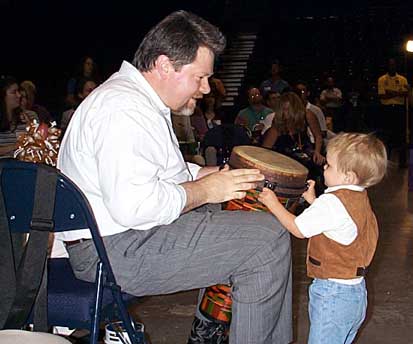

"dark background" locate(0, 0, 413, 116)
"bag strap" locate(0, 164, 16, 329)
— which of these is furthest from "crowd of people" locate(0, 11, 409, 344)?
"dark background" locate(0, 0, 413, 116)

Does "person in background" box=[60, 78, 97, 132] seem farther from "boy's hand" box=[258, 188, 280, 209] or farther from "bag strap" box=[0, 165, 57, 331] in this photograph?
"bag strap" box=[0, 165, 57, 331]

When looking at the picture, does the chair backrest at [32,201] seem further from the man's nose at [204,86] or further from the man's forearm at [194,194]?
the man's nose at [204,86]

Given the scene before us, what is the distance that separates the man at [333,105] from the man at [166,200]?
9.94 metres

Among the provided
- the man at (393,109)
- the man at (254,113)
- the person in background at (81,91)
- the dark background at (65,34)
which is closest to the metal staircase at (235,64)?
the dark background at (65,34)

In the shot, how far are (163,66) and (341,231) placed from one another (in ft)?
2.45

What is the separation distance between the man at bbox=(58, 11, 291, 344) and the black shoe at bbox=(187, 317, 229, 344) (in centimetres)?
26

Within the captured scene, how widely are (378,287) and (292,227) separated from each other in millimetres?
Answer: 1906

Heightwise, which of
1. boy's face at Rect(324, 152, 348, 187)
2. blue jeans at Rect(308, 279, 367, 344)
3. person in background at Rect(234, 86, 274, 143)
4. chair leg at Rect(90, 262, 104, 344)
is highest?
boy's face at Rect(324, 152, 348, 187)

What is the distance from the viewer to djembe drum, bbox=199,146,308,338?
2.56m

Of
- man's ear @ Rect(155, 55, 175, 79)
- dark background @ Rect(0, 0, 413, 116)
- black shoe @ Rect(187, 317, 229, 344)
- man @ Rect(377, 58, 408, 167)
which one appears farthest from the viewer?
man @ Rect(377, 58, 408, 167)

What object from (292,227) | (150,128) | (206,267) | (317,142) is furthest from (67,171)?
(317,142)

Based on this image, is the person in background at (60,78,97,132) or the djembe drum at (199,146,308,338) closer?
the djembe drum at (199,146,308,338)

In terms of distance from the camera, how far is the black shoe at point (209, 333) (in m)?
2.64

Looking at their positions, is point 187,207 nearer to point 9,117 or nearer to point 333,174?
point 333,174
